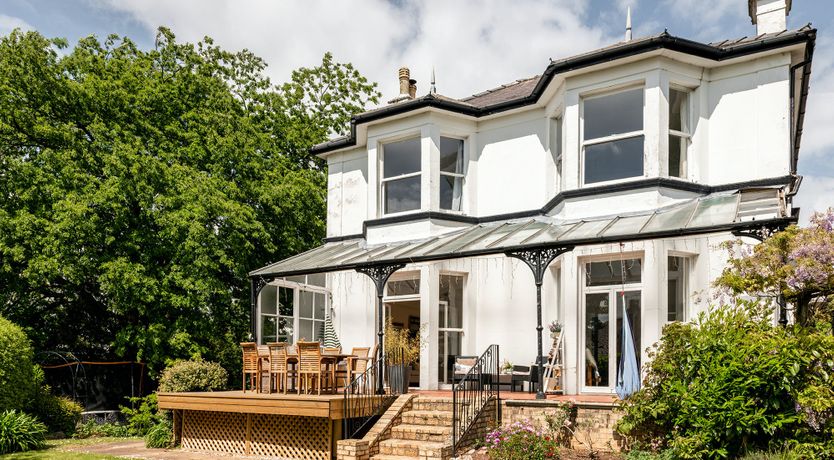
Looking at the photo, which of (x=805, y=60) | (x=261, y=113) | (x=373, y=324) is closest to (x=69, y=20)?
(x=261, y=113)

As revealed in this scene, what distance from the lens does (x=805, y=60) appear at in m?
13.1

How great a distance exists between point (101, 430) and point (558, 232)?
11.9 meters

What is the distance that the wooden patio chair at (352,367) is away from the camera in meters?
13.1

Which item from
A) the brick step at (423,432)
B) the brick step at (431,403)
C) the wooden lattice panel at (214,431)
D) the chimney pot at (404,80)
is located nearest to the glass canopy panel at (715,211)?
the brick step at (431,403)

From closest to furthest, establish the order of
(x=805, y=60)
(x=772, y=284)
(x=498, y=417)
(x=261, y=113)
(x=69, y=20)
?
1. (x=772, y=284)
2. (x=498, y=417)
3. (x=805, y=60)
4. (x=69, y=20)
5. (x=261, y=113)

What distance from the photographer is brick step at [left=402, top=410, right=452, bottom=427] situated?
1154 cm

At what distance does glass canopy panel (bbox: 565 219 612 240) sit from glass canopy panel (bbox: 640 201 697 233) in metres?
0.84

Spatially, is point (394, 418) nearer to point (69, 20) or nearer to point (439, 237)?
point (439, 237)

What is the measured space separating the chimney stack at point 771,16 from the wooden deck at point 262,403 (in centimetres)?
1073

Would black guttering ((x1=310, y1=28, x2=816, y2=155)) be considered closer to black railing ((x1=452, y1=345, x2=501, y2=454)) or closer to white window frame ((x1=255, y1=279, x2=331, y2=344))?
black railing ((x1=452, y1=345, x2=501, y2=454))

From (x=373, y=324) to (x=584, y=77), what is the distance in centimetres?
744

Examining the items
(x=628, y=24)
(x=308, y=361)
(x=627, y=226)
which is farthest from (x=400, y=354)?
(x=628, y=24)

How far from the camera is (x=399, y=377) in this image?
12.9 m

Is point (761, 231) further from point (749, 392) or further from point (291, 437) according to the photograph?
point (291, 437)
